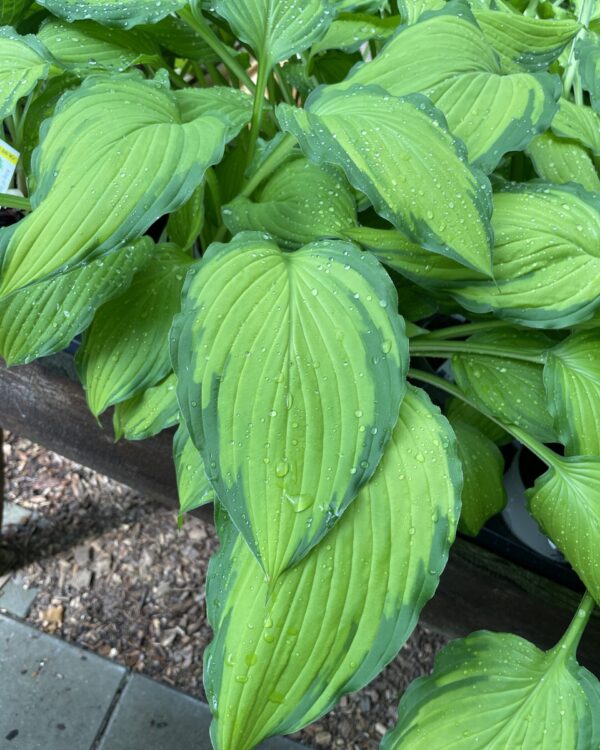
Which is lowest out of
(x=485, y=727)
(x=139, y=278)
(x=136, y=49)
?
(x=485, y=727)

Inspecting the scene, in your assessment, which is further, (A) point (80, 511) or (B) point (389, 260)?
(A) point (80, 511)

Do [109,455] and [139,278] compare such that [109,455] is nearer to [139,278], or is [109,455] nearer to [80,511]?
[139,278]

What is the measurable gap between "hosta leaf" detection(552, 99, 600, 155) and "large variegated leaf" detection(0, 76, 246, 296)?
42 cm

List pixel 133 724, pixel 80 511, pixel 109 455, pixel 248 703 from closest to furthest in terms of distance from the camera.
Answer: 1. pixel 248 703
2. pixel 109 455
3. pixel 133 724
4. pixel 80 511

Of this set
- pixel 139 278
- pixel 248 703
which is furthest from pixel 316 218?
pixel 248 703

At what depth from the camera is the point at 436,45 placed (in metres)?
0.77

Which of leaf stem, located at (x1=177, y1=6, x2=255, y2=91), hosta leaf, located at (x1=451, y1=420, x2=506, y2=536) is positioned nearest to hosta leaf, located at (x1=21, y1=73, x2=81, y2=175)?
leaf stem, located at (x1=177, y1=6, x2=255, y2=91)

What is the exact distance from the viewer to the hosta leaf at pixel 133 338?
0.78 metres

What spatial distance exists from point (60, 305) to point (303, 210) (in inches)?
11.0

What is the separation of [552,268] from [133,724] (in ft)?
3.00

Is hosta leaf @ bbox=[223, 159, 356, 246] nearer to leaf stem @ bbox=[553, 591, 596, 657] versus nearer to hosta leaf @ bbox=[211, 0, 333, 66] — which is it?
hosta leaf @ bbox=[211, 0, 333, 66]

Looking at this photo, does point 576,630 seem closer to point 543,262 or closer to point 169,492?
point 543,262

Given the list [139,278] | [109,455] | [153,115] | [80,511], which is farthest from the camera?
[80,511]

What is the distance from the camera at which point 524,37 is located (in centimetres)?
90
